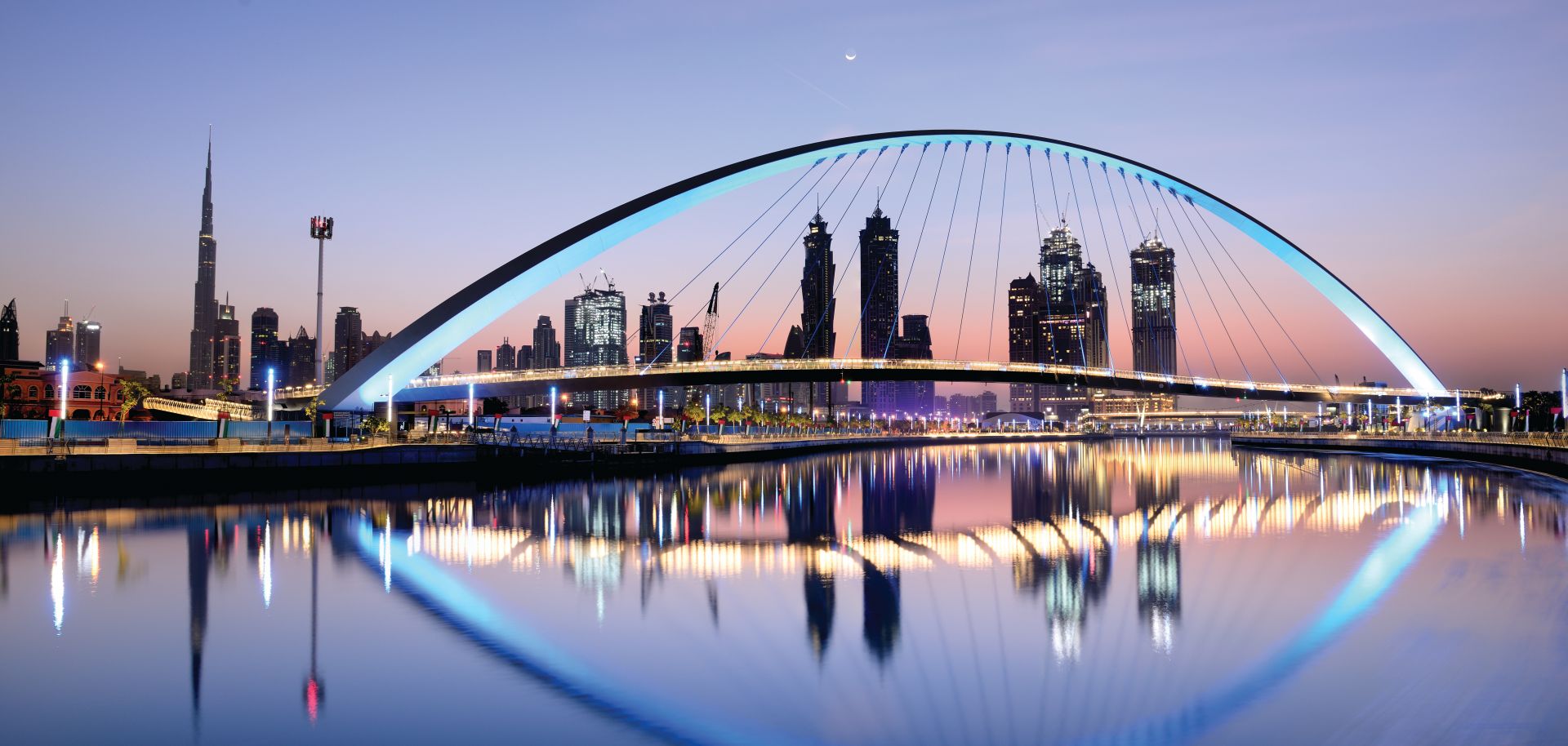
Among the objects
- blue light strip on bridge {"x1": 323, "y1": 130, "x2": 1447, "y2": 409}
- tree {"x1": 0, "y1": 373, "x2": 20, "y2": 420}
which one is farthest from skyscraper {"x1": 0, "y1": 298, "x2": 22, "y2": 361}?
blue light strip on bridge {"x1": 323, "y1": 130, "x2": 1447, "y2": 409}

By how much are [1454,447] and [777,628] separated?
56.9 m

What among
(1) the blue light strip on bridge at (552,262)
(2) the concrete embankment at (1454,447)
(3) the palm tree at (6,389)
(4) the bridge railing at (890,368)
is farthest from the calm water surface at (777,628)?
(3) the palm tree at (6,389)

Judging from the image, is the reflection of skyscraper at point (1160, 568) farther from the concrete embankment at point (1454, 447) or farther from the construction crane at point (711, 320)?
the construction crane at point (711, 320)

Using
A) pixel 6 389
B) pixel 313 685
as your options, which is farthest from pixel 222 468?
pixel 6 389

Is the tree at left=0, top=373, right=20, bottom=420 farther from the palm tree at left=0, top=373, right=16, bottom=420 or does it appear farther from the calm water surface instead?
the calm water surface

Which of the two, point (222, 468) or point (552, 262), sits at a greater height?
point (552, 262)

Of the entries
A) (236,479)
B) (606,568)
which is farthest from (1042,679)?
(236,479)

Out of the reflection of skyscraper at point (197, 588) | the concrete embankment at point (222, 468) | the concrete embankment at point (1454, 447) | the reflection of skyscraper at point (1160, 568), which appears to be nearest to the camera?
the reflection of skyscraper at point (197, 588)

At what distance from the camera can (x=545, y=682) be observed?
10688 mm

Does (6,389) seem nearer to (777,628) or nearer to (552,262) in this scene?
(552,262)

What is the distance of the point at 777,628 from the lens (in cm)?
1316

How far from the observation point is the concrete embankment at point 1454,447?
42.1m

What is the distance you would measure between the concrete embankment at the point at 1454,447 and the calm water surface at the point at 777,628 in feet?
66.1

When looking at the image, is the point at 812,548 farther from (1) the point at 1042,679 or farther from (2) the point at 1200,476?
(2) the point at 1200,476
